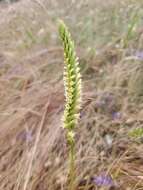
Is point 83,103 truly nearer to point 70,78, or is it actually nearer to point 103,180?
point 103,180

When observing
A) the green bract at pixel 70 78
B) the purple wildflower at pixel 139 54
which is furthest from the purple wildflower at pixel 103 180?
the purple wildflower at pixel 139 54

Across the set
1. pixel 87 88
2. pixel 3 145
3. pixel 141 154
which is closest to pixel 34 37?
pixel 87 88

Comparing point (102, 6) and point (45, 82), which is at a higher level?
point (102, 6)

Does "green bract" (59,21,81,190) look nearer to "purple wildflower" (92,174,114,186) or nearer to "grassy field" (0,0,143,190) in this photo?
"grassy field" (0,0,143,190)

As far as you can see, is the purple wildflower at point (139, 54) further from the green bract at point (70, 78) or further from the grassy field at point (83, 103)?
the green bract at point (70, 78)

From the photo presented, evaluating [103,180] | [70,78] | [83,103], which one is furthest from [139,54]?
[70,78]

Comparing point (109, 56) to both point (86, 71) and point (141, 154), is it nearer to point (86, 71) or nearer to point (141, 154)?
point (86, 71)

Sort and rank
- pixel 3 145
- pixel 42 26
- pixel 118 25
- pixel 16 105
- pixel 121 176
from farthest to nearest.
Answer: pixel 42 26 < pixel 118 25 < pixel 16 105 < pixel 3 145 < pixel 121 176

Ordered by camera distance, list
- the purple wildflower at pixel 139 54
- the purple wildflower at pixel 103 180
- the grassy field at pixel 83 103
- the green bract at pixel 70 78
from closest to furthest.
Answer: the green bract at pixel 70 78 → the purple wildflower at pixel 103 180 → the grassy field at pixel 83 103 → the purple wildflower at pixel 139 54
